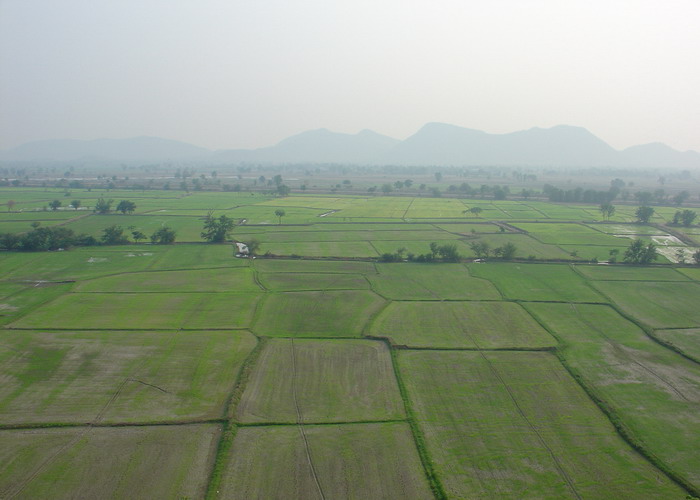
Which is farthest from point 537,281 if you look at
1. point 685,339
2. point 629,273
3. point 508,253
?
point 685,339

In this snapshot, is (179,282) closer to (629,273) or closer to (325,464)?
(325,464)

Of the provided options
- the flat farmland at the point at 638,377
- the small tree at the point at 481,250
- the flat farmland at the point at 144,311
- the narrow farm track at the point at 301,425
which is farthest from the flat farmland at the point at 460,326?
the small tree at the point at 481,250

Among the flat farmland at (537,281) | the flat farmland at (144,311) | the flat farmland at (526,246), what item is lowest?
the flat farmland at (144,311)

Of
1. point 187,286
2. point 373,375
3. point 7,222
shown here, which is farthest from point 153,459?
point 7,222

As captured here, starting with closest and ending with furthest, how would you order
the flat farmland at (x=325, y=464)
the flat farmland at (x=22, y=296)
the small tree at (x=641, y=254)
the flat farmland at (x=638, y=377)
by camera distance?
the flat farmland at (x=325, y=464)
the flat farmland at (x=638, y=377)
the flat farmland at (x=22, y=296)
the small tree at (x=641, y=254)

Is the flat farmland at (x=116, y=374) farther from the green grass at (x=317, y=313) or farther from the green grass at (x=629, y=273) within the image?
the green grass at (x=629, y=273)

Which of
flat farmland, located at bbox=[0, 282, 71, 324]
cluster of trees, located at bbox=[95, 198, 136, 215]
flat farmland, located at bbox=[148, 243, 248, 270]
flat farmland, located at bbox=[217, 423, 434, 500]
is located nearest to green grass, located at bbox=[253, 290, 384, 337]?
flat farmland, located at bbox=[217, 423, 434, 500]
